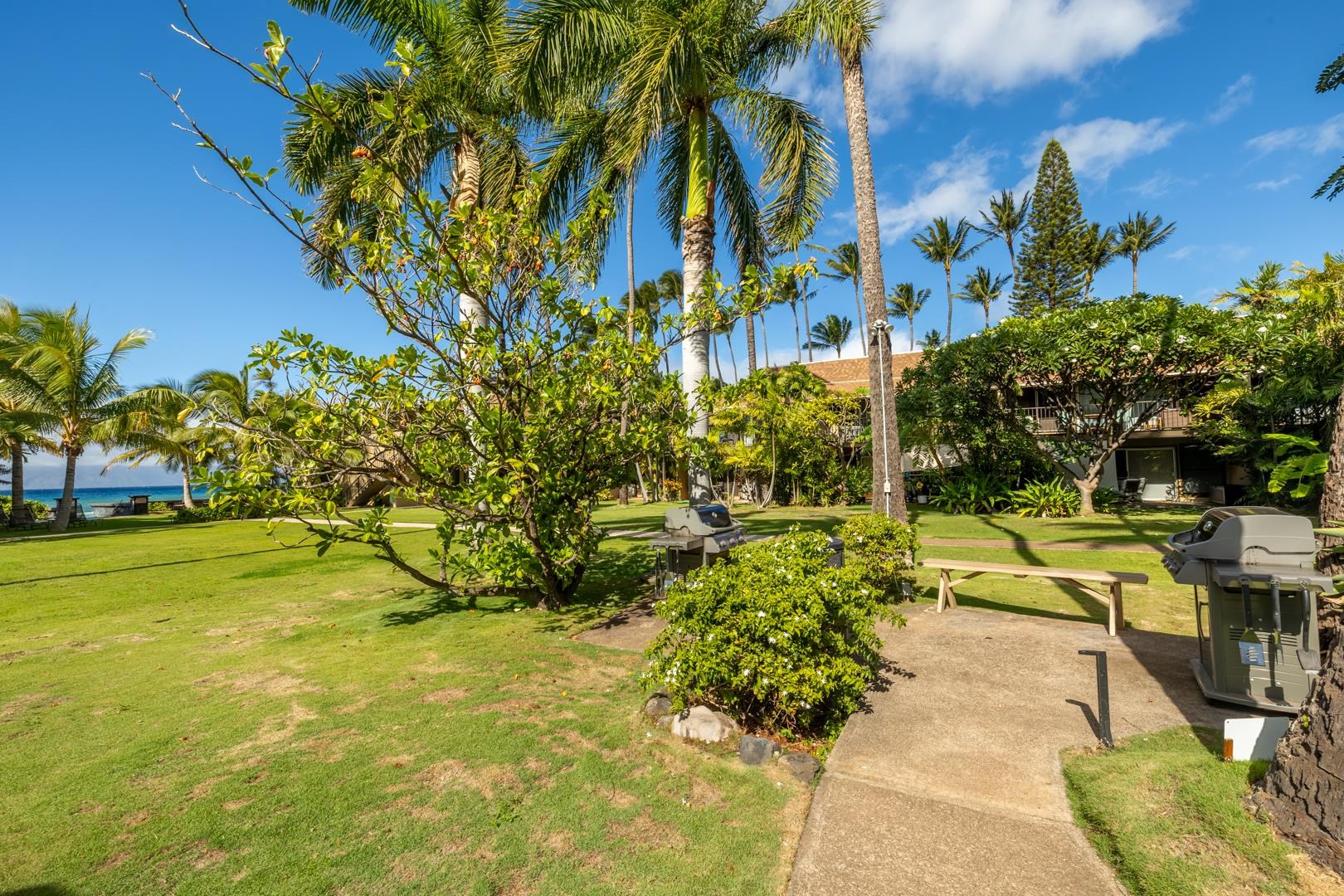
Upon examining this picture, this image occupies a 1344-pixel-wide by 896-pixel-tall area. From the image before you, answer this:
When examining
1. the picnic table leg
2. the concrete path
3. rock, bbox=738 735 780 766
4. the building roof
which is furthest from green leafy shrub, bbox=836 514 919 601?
the building roof

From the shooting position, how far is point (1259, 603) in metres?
3.89

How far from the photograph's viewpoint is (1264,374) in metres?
15.1

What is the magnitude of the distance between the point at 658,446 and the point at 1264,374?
1800 cm

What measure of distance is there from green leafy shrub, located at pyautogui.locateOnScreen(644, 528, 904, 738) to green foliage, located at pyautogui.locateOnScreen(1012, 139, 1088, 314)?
41806 millimetres

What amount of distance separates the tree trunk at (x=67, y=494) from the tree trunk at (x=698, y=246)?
26057mm

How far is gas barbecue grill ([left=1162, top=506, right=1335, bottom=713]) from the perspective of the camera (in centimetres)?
370

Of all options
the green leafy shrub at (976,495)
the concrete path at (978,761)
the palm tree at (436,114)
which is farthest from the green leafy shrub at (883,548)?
the green leafy shrub at (976,495)

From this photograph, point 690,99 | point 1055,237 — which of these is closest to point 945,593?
point 690,99

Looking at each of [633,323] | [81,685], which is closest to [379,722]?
[81,685]

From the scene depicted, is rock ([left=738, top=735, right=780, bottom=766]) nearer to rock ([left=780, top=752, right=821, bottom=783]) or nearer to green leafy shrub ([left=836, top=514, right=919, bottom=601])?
rock ([left=780, top=752, right=821, bottom=783])

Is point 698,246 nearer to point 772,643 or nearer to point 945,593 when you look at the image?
point 945,593

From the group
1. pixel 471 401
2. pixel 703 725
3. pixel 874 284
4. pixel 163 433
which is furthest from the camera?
pixel 163 433

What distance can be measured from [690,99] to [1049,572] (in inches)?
347

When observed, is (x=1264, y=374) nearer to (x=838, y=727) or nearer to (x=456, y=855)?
(x=838, y=727)
